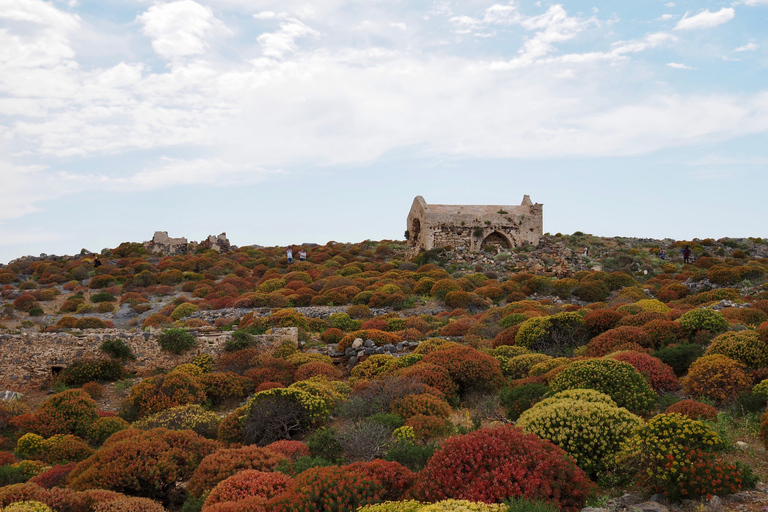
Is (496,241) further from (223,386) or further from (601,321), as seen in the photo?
(223,386)

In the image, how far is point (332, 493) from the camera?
5809 mm

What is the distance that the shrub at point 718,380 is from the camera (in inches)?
387

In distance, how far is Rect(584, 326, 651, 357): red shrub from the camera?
526 inches

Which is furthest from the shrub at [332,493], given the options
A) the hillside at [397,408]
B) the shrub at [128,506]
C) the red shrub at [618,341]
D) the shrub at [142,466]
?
the red shrub at [618,341]

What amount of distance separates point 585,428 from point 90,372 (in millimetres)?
14604

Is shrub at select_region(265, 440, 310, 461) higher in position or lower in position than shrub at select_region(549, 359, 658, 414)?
lower

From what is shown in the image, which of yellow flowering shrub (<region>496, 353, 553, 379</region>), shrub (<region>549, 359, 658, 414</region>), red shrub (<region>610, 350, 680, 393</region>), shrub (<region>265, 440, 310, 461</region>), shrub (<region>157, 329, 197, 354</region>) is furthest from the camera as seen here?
shrub (<region>157, 329, 197, 354</region>)

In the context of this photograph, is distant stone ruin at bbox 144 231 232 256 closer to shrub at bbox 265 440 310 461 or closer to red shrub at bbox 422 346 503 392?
red shrub at bbox 422 346 503 392

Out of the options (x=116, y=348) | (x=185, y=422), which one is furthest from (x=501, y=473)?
(x=116, y=348)

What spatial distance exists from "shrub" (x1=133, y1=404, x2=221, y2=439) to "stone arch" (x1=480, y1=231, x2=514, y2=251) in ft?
109

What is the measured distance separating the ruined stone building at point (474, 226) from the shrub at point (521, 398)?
31.2 metres

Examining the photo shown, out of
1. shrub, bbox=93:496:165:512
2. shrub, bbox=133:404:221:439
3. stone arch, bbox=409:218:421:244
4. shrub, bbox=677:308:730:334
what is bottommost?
shrub, bbox=133:404:221:439

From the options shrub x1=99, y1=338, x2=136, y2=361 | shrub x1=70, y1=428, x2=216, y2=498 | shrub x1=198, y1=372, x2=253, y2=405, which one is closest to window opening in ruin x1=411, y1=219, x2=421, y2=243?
shrub x1=99, y1=338, x2=136, y2=361

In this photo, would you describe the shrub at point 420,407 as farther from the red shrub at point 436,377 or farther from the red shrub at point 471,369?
the red shrub at point 471,369
